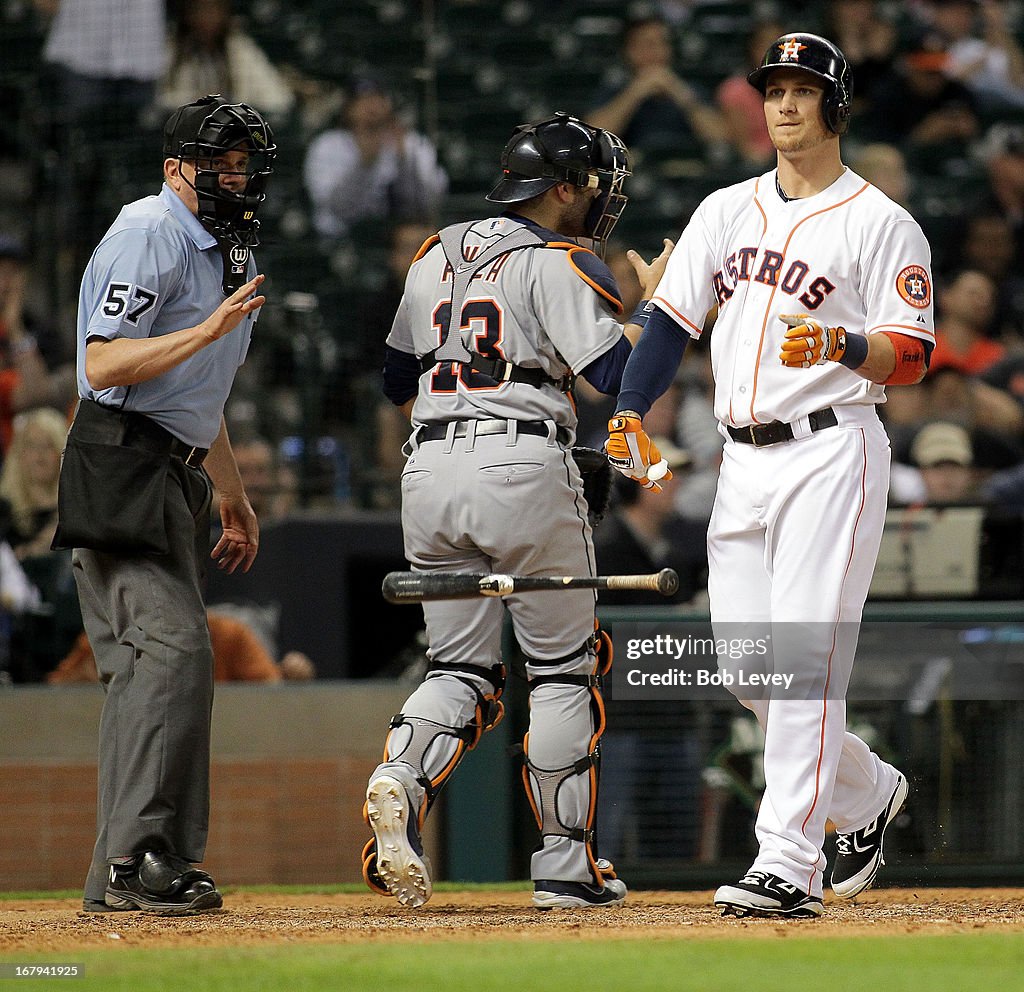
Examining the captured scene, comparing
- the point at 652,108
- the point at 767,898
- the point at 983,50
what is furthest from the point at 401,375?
the point at 983,50

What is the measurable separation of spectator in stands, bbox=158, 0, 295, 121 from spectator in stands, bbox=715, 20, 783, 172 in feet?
10.1

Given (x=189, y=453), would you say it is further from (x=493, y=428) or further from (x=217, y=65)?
(x=217, y=65)

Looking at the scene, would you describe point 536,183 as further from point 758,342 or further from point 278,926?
point 278,926

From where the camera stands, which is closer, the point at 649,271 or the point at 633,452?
the point at 633,452

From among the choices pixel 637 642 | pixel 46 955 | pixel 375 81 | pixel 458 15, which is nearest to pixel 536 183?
pixel 637 642

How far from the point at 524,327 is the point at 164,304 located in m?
0.91

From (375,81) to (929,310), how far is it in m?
4.81

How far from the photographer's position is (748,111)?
1065 centimetres

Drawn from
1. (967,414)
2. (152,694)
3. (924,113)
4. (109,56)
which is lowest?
(152,694)

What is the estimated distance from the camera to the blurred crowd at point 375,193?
716 centimetres

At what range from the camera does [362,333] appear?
25.0 feet

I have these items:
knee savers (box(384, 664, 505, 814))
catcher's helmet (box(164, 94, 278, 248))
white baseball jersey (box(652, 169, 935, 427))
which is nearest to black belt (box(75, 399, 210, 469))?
catcher's helmet (box(164, 94, 278, 248))

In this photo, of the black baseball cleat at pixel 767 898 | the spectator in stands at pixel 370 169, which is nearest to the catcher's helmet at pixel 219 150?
the black baseball cleat at pixel 767 898

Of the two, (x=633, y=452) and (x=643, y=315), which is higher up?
(x=643, y=315)
